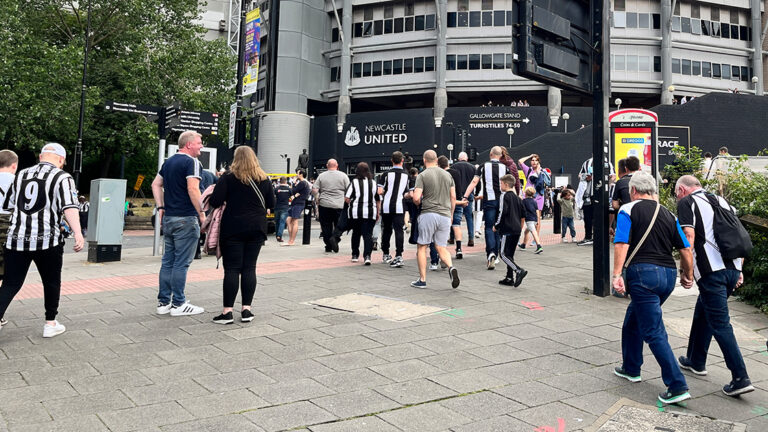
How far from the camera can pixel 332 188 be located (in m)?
11.2

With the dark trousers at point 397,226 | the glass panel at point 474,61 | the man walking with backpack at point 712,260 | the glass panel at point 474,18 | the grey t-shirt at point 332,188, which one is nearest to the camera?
the man walking with backpack at point 712,260

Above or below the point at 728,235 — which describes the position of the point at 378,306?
below

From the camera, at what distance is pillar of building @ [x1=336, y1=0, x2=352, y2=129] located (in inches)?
1655

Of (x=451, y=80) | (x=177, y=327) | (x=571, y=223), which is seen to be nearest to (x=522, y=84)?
(x=451, y=80)

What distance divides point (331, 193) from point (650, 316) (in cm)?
794

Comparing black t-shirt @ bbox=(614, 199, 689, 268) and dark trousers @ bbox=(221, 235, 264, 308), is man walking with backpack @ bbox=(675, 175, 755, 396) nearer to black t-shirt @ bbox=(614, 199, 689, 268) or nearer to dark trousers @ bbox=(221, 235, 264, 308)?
black t-shirt @ bbox=(614, 199, 689, 268)

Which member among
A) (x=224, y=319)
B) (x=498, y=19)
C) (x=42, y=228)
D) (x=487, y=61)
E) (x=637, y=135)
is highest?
(x=498, y=19)

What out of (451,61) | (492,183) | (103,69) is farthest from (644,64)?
(492,183)

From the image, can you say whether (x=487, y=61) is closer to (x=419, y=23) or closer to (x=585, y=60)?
(x=419, y=23)

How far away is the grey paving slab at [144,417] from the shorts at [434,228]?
4.64 meters

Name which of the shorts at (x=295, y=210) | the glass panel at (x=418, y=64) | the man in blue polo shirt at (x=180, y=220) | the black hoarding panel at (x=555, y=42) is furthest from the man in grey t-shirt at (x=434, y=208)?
the glass panel at (x=418, y=64)

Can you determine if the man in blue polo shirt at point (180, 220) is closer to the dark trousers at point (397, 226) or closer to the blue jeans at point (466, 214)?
the dark trousers at point (397, 226)

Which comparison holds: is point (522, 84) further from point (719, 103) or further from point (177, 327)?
point (177, 327)

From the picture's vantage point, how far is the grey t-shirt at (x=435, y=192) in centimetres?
771
